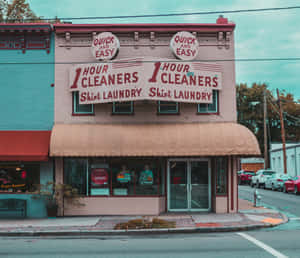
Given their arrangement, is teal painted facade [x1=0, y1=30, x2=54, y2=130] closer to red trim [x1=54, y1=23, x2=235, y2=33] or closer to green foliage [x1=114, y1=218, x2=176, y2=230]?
red trim [x1=54, y1=23, x2=235, y2=33]

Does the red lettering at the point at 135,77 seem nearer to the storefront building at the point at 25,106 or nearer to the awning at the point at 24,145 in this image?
the storefront building at the point at 25,106

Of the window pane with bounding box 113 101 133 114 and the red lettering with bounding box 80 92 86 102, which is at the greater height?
the red lettering with bounding box 80 92 86 102

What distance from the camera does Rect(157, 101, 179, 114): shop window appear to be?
17.5 meters

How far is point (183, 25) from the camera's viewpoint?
1734 cm

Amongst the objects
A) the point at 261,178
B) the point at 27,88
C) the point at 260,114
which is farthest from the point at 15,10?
the point at 260,114

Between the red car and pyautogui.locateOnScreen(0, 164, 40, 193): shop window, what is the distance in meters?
18.5

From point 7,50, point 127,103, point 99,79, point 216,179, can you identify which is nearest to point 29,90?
point 7,50

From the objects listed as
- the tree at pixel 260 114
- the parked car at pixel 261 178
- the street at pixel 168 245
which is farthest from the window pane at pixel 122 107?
the tree at pixel 260 114

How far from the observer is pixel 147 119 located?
17406mm

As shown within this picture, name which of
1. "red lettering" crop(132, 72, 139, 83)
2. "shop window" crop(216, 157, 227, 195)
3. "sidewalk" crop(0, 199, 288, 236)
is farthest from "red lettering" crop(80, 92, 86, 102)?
"shop window" crop(216, 157, 227, 195)

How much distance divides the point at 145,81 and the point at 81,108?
3.26 m

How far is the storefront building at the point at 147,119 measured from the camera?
16297 millimetres

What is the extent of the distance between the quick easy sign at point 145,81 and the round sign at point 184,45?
42 cm

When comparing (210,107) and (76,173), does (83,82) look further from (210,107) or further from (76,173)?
(210,107)
